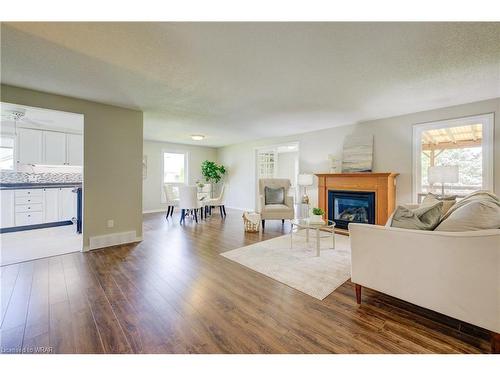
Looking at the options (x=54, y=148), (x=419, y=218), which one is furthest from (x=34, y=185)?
(x=419, y=218)

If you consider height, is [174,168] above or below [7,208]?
above

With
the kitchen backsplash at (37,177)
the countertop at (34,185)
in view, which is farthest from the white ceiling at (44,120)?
the countertop at (34,185)

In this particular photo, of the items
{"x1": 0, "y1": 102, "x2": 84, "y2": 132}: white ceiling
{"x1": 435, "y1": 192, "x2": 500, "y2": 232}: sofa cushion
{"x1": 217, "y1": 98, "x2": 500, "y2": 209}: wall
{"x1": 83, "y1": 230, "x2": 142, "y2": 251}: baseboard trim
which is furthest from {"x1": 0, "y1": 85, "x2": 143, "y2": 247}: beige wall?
{"x1": 435, "y1": 192, "x2": 500, "y2": 232}: sofa cushion

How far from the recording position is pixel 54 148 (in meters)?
4.99

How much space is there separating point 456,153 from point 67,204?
7900mm

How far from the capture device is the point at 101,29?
1.68m

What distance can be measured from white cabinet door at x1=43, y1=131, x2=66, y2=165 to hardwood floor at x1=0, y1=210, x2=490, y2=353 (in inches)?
131

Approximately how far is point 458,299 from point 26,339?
2.89 m

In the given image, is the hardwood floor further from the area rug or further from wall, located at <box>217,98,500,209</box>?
wall, located at <box>217,98,500,209</box>

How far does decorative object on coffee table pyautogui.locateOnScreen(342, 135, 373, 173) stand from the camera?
4.46m

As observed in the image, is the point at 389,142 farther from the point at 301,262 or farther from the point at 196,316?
the point at 196,316
